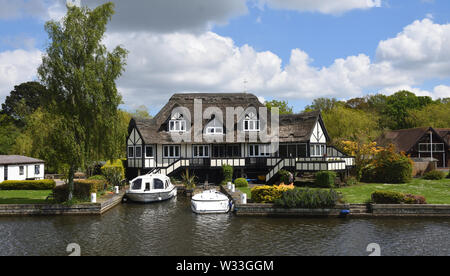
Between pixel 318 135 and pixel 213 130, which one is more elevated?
pixel 213 130

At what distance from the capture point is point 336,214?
2277cm

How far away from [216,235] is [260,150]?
75.8 feet

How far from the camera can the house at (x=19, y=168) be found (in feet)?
118

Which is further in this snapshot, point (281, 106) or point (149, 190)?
point (281, 106)

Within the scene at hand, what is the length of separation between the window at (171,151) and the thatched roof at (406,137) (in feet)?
94.8

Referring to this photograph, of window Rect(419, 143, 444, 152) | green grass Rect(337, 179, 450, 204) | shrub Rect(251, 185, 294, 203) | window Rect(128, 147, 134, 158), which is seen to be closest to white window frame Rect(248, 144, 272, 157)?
green grass Rect(337, 179, 450, 204)

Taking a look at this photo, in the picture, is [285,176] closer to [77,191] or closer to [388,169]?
[388,169]

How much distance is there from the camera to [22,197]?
28.4 m

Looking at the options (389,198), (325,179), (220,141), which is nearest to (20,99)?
(220,141)
